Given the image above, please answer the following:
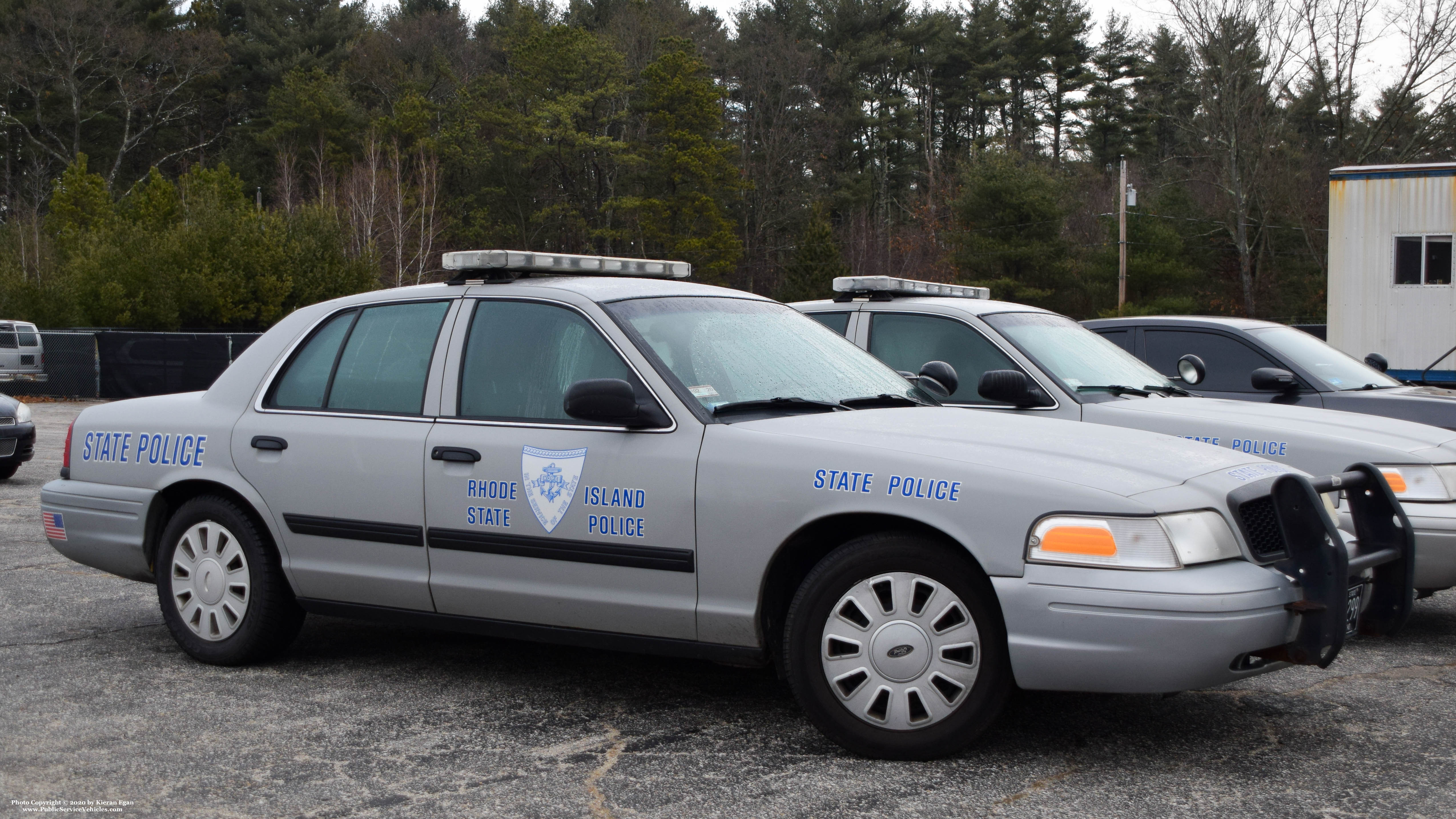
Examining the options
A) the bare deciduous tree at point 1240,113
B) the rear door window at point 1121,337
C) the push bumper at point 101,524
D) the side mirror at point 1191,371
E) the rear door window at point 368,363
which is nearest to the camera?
the rear door window at point 368,363

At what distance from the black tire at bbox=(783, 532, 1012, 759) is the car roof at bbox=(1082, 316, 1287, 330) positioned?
4.64 metres

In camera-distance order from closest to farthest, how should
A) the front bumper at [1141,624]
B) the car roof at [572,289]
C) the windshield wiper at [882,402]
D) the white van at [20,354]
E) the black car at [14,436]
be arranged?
the front bumper at [1141,624]
the windshield wiper at [882,402]
the car roof at [572,289]
the black car at [14,436]
the white van at [20,354]

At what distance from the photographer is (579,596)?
173 inches

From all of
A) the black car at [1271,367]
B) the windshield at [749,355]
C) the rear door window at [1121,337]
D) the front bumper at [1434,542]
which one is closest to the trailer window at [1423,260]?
the black car at [1271,367]

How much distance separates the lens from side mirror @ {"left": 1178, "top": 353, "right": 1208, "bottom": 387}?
754 cm

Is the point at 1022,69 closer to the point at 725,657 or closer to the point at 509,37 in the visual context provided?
the point at 509,37

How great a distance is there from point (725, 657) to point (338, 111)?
5562cm

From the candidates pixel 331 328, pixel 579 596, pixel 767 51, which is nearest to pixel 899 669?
pixel 579 596

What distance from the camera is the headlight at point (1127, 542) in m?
3.61

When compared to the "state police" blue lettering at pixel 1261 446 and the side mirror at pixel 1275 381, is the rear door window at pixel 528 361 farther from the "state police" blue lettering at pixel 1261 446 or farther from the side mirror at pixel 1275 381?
the side mirror at pixel 1275 381

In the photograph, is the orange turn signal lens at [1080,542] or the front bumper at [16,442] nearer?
the orange turn signal lens at [1080,542]

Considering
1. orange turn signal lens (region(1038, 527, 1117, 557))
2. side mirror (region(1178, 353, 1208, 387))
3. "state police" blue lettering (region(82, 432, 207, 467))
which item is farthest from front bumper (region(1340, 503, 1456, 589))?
"state police" blue lettering (region(82, 432, 207, 467))

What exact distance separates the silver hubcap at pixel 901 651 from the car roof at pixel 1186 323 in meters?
4.67

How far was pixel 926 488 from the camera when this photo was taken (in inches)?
150
